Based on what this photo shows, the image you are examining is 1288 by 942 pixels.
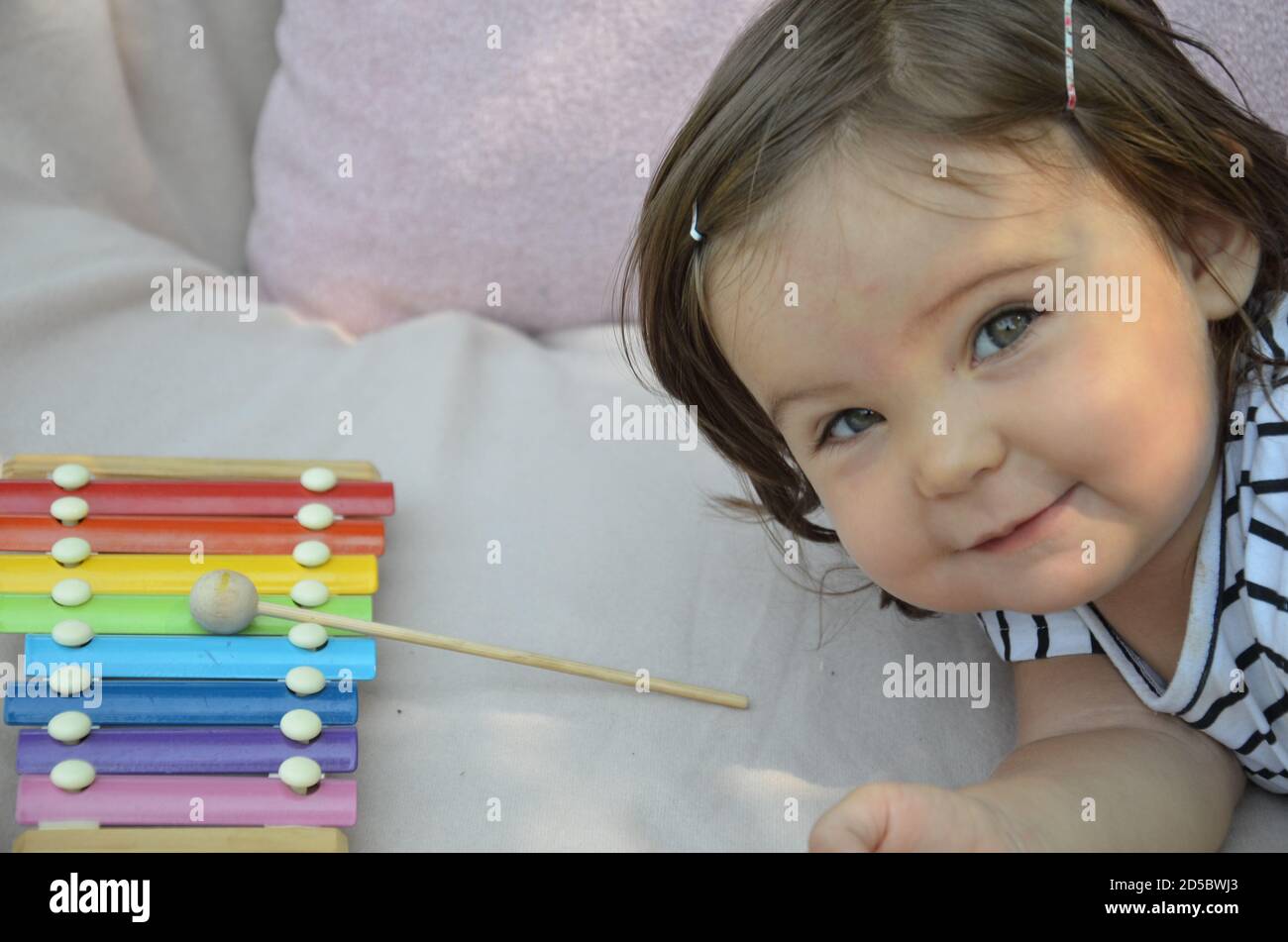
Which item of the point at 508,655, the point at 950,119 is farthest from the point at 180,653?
the point at 950,119

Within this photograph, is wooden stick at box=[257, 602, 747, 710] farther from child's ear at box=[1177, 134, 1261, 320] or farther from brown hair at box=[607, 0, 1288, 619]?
child's ear at box=[1177, 134, 1261, 320]

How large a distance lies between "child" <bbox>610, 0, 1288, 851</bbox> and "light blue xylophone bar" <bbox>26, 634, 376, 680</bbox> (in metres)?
0.33

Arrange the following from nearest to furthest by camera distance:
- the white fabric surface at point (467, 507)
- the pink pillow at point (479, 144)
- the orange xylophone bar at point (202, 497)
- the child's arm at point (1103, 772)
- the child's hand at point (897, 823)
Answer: the child's hand at point (897, 823)
the child's arm at point (1103, 772)
the white fabric surface at point (467, 507)
the orange xylophone bar at point (202, 497)
the pink pillow at point (479, 144)

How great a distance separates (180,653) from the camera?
977mm

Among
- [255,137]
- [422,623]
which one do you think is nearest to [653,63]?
[255,137]

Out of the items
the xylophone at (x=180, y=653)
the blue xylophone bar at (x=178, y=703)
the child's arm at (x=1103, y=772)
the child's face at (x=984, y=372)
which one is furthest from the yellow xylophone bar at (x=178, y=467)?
the child's arm at (x=1103, y=772)

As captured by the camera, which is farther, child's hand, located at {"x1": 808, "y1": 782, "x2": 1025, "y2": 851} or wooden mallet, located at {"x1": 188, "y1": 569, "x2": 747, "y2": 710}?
wooden mallet, located at {"x1": 188, "y1": 569, "x2": 747, "y2": 710}

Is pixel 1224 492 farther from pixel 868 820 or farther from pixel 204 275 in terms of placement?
pixel 204 275

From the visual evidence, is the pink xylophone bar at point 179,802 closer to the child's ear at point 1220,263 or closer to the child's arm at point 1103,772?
the child's arm at point 1103,772

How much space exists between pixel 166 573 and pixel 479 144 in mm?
568

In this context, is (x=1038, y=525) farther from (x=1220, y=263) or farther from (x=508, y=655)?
(x=508, y=655)

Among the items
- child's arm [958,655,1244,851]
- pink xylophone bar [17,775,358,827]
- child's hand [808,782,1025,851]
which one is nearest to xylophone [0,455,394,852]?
pink xylophone bar [17,775,358,827]

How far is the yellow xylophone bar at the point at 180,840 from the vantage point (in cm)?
87

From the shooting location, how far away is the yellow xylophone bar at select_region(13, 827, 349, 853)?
868 millimetres
